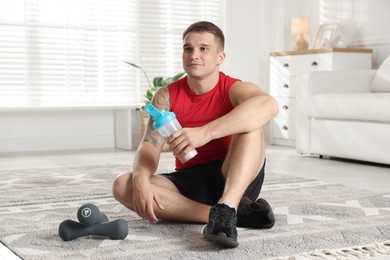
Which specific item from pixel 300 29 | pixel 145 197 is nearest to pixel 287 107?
pixel 300 29

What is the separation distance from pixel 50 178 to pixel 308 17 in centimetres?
310

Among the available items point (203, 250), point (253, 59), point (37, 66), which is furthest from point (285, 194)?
point (253, 59)

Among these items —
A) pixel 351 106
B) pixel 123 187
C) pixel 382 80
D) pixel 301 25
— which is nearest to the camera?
pixel 123 187

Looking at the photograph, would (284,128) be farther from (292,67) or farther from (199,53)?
(199,53)

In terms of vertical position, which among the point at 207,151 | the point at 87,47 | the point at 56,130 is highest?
the point at 87,47

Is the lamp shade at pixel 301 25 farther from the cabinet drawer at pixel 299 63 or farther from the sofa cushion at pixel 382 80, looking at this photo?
the sofa cushion at pixel 382 80

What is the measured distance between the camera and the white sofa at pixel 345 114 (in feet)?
12.7

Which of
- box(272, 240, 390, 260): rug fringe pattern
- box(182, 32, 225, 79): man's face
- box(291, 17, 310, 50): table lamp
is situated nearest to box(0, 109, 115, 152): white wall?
box(291, 17, 310, 50): table lamp

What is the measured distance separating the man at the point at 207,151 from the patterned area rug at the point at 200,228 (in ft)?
0.25

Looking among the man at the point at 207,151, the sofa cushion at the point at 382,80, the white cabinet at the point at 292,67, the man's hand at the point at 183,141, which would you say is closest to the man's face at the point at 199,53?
the man at the point at 207,151

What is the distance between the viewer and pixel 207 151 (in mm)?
2252

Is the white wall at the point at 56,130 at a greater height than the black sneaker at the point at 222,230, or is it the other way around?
the black sneaker at the point at 222,230

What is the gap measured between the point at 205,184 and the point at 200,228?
0.16m

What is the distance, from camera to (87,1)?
17.6 ft
